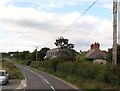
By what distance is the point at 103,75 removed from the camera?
2702cm

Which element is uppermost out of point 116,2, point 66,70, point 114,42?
point 116,2

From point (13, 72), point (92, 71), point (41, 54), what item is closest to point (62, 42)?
point (41, 54)

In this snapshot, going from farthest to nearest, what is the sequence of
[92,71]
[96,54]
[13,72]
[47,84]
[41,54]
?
[41,54] < [96,54] < [13,72] < [47,84] < [92,71]

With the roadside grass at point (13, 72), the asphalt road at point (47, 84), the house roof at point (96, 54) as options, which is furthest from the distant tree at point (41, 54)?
the asphalt road at point (47, 84)

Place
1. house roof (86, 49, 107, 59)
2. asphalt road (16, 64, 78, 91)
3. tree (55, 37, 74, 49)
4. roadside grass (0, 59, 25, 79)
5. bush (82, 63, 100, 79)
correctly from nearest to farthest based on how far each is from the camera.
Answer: asphalt road (16, 64, 78, 91) < bush (82, 63, 100, 79) < roadside grass (0, 59, 25, 79) < house roof (86, 49, 107, 59) < tree (55, 37, 74, 49)

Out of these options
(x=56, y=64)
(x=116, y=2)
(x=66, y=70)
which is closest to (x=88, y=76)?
(x=116, y=2)

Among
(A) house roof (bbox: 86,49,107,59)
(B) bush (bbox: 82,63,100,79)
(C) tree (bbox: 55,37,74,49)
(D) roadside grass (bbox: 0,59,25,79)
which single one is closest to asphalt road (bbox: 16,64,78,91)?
(B) bush (bbox: 82,63,100,79)

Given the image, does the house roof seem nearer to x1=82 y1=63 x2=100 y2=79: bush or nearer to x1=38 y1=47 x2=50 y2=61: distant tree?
x1=38 y1=47 x2=50 y2=61: distant tree

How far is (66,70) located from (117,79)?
29.9m

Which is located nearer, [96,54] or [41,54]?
[96,54]

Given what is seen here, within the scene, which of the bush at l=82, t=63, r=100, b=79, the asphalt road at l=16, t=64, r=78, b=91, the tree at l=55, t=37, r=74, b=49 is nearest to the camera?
the asphalt road at l=16, t=64, r=78, b=91

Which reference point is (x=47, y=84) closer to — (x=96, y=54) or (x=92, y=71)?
(x=92, y=71)

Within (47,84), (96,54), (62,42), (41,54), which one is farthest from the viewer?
(41,54)

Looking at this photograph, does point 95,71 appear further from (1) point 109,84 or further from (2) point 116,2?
(2) point 116,2
